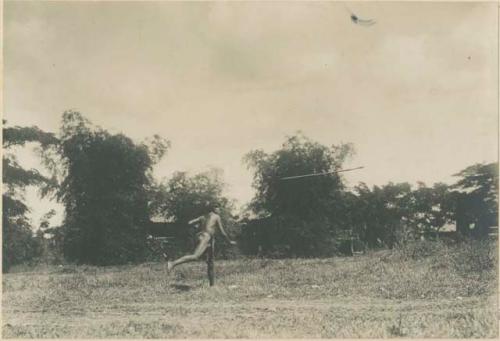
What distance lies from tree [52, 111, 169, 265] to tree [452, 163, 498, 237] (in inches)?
478

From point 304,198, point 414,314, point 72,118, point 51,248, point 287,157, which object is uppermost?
point 72,118

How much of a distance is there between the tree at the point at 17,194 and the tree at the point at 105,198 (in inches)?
139

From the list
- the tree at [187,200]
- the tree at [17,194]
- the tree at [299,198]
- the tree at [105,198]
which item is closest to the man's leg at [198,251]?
the tree at [17,194]

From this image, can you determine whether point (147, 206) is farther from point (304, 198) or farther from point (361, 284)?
point (361, 284)

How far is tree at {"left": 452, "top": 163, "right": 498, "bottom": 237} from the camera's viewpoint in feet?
45.5

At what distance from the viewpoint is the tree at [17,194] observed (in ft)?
44.4

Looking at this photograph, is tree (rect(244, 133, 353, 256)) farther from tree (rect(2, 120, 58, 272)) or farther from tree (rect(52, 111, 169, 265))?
tree (rect(2, 120, 58, 272))

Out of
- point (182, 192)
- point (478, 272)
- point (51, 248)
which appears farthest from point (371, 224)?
point (478, 272)

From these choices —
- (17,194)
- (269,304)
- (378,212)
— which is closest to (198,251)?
(269,304)

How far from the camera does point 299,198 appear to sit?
22625mm

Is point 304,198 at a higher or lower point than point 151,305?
higher

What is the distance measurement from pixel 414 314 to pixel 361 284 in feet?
8.97

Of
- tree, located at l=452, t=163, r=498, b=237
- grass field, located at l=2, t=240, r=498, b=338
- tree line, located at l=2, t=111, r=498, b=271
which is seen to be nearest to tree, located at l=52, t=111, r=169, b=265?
tree line, located at l=2, t=111, r=498, b=271

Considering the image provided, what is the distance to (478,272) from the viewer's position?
35.7 feet
